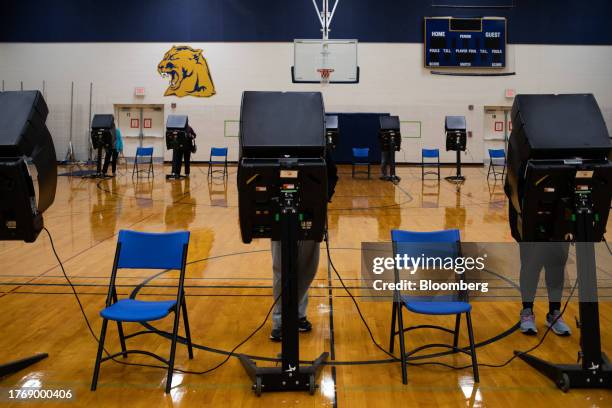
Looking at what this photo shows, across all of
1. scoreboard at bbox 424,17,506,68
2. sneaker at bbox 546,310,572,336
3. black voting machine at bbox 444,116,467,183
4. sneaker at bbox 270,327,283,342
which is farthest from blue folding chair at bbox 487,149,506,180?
sneaker at bbox 270,327,283,342

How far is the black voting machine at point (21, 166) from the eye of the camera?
3244 mm

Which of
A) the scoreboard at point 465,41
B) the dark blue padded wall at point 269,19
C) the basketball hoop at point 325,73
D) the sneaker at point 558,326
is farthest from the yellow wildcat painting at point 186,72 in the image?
the sneaker at point 558,326

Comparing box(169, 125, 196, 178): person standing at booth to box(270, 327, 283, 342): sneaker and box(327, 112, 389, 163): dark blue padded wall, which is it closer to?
box(327, 112, 389, 163): dark blue padded wall

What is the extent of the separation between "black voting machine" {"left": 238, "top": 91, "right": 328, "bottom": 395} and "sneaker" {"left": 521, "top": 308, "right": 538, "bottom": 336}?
1.84 m

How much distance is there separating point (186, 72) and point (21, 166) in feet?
56.2

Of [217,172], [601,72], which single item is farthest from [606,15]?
[217,172]

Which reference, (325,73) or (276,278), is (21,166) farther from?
(325,73)

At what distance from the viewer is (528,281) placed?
430 cm

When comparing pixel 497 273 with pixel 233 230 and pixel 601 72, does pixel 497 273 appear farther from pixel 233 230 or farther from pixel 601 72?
pixel 601 72

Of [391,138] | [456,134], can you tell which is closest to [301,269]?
[391,138]

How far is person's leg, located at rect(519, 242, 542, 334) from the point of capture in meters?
4.23

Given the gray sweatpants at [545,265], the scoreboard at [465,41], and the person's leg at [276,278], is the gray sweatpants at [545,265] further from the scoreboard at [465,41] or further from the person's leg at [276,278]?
the scoreboard at [465,41]

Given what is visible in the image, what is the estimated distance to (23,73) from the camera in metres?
19.8

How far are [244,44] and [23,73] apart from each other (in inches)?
309
